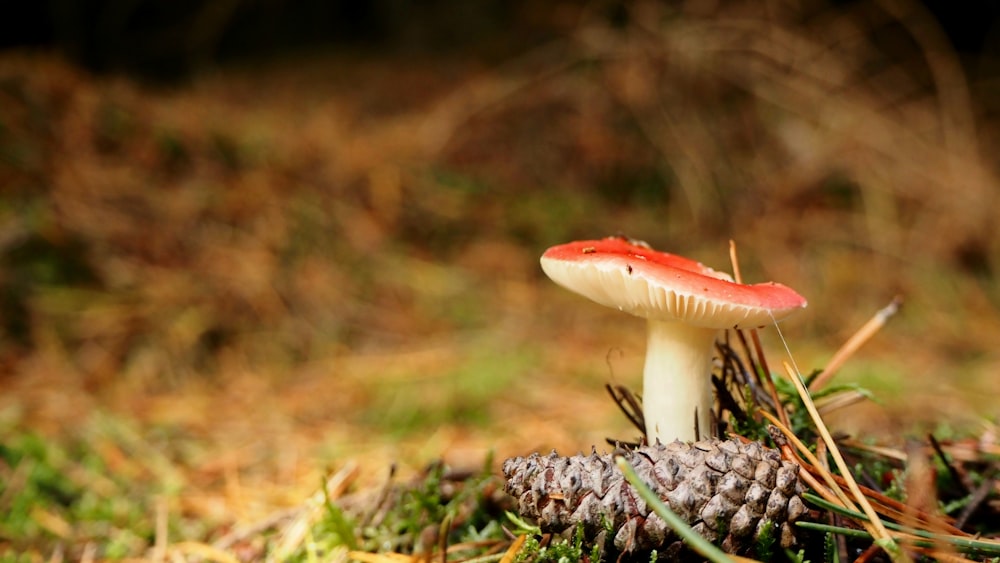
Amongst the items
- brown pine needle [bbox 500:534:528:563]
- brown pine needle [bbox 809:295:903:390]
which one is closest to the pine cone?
brown pine needle [bbox 500:534:528:563]

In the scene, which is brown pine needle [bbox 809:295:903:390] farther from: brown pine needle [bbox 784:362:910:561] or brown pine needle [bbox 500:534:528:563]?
brown pine needle [bbox 500:534:528:563]

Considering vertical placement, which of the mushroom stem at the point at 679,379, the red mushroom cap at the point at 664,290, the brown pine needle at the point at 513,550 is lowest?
the brown pine needle at the point at 513,550

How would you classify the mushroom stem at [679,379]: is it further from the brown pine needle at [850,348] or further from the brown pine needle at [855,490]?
the brown pine needle at [850,348]

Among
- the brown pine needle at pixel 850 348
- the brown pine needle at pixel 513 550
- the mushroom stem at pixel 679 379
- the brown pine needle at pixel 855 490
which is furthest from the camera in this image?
the brown pine needle at pixel 850 348

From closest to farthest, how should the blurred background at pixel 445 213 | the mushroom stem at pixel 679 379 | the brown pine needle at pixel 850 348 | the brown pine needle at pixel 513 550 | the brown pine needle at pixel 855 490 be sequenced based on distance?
the brown pine needle at pixel 855 490
the brown pine needle at pixel 513 550
the mushroom stem at pixel 679 379
the brown pine needle at pixel 850 348
the blurred background at pixel 445 213

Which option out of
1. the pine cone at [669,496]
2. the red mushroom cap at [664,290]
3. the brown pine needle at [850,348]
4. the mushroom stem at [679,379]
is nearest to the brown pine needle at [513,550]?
the pine cone at [669,496]

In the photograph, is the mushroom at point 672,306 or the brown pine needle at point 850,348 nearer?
the mushroom at point 672,306

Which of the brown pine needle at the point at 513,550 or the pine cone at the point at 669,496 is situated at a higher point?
the pine cone at the point at 669,496
